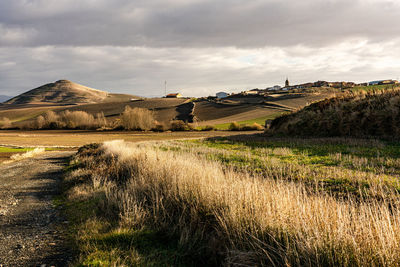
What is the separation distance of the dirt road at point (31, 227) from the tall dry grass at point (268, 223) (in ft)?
5.58

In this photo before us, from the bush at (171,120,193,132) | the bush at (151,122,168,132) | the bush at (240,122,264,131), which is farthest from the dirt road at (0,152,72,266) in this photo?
the bush at (151,122,168,132)

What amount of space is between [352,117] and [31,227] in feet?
69.9

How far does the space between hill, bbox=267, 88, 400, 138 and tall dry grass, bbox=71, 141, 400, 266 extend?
14.5 m

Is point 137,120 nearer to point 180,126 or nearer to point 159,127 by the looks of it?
point 159,127

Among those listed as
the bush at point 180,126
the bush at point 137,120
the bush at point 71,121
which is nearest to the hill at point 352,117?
the bush at point 180,126

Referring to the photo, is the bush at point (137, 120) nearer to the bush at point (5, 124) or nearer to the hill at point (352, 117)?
the hill at point (352, 117)

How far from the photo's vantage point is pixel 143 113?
79.5 meters

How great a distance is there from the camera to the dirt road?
19.1ft

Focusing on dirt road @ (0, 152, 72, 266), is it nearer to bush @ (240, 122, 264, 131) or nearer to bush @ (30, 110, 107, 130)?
bush @ (240, 122, 264, 131)

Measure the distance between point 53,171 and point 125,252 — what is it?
17.7 meters

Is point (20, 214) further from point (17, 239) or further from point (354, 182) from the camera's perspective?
point (354, 182)

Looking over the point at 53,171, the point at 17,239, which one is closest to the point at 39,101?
the point at 53,171

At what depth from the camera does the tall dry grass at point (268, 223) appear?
11.9ft

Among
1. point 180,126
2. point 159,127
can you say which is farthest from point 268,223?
point 159,127
